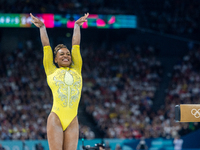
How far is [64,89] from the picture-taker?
4.63 meters

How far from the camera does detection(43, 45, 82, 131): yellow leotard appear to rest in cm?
454

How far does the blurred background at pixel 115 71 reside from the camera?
15.2 metres

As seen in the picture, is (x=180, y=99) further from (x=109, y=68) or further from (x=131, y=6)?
(x=131, y=6)

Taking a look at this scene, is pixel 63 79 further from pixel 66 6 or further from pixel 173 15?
pixel 173 15

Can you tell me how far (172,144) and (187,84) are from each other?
4781 mm

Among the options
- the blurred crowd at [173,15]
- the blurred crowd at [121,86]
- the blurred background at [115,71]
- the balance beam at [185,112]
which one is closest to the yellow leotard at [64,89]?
the balance beam at [185,112]

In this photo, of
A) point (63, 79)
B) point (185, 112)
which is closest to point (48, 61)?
point (63, 79)

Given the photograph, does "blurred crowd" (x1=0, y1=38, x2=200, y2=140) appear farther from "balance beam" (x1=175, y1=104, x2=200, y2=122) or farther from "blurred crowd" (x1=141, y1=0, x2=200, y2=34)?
"balance beam" (x1=175, y1=104, x2=200, y2=122)

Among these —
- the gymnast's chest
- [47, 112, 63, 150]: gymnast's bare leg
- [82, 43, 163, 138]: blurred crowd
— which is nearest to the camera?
[47, 112, 63, 150]: gymnast's bare leg

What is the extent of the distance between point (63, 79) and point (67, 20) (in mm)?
13471

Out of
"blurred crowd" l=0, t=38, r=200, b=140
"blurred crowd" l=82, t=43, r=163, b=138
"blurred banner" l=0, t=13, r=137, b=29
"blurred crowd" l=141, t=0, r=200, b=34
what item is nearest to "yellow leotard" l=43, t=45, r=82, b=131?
"blurred crowd" l=0, t=38, r=200, b=140

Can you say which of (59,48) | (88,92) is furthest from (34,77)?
(59,48)

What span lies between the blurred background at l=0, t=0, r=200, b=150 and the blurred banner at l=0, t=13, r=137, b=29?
5cm

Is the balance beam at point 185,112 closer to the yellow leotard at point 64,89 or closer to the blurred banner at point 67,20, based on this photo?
the yellow leotard at point 64,89
